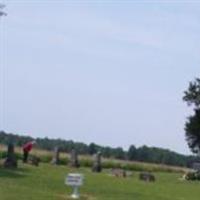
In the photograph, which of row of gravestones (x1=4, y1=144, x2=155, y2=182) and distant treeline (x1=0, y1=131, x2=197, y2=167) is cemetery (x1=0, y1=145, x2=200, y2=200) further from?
distant treeline (x1=0, y1=131, x2=197, y2=167)

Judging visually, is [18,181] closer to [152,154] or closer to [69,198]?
[69,198]

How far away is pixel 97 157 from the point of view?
210 feet

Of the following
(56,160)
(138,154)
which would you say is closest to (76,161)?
(56,160)

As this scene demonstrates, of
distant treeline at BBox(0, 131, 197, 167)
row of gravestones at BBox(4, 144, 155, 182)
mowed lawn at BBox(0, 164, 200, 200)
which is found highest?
distant treeline at BBox(0, 131, 197, 167)

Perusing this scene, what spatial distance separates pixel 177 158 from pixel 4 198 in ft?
328

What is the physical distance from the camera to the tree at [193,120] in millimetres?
88000

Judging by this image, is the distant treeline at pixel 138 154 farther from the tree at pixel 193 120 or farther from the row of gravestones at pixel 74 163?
the row of gravestones at pixel 74 163

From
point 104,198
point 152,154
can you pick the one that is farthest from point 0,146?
point 152,154

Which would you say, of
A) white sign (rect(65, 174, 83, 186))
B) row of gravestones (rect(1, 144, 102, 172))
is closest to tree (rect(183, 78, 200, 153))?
row of gravestones (rect(1, 144, 102, 172))

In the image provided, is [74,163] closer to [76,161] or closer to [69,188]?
[76,161]

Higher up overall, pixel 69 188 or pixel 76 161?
pixel 76 161

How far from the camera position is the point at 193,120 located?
8831cm

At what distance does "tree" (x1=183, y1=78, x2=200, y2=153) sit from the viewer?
3465 inches

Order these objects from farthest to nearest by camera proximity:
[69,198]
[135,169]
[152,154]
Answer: [152,154]
[135,169]
[69,198]
